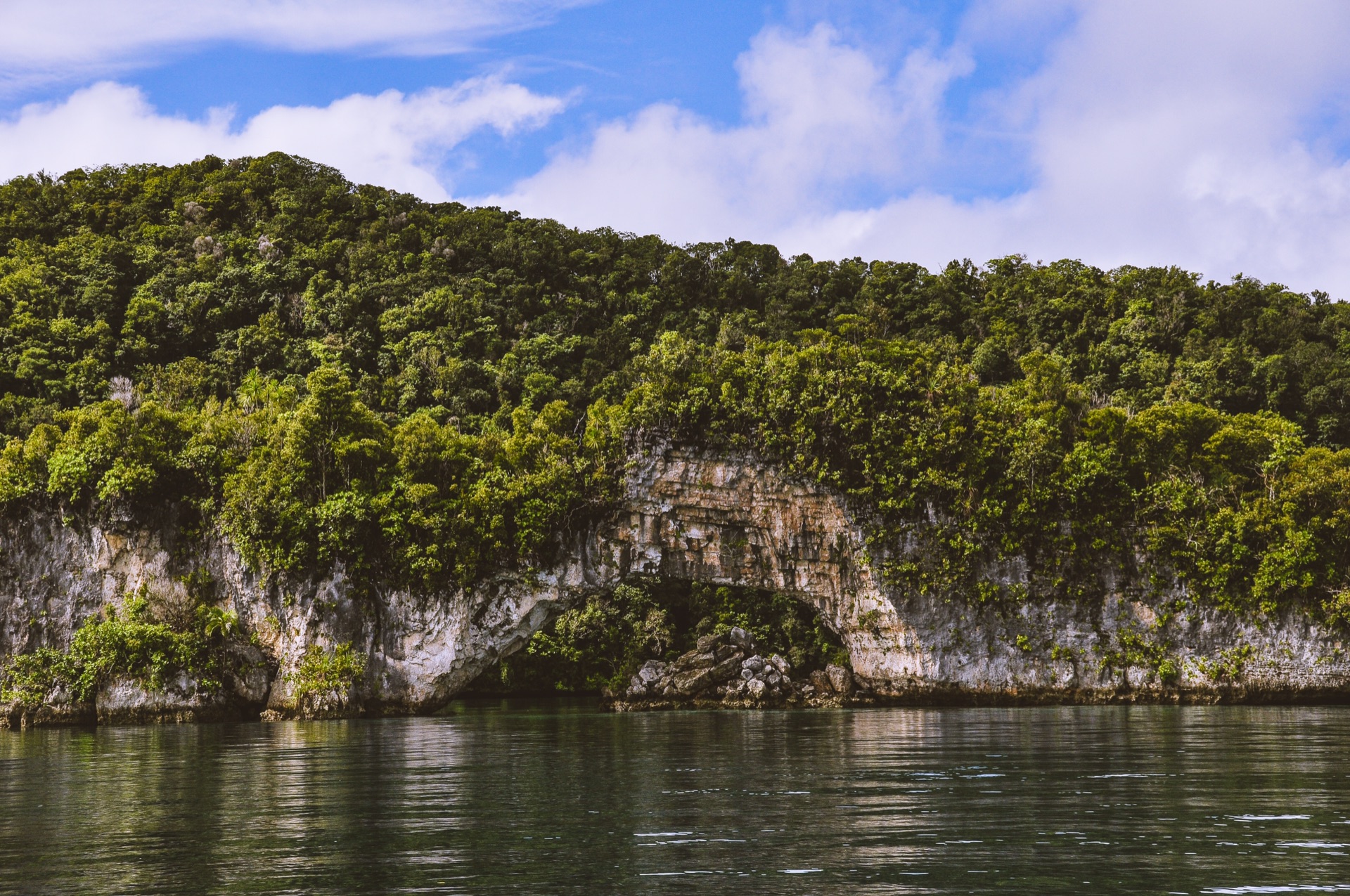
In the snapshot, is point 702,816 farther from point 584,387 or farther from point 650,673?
point 584,387

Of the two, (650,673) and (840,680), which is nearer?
(840,680)

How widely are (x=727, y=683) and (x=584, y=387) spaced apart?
20582mm

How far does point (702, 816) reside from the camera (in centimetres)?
1194

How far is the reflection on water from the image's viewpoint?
339 inches

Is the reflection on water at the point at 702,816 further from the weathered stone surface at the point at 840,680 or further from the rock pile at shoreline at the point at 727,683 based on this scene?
the rock pile at shoreline at the point at 727,683

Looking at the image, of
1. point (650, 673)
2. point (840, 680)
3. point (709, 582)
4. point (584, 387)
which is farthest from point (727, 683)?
point (584, 387)

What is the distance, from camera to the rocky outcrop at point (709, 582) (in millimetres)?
39531

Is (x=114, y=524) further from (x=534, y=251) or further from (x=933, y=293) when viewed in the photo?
(x=933, y=293)

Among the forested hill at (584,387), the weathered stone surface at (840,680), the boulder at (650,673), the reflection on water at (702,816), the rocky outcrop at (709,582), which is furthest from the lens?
the boulder at (650,673)

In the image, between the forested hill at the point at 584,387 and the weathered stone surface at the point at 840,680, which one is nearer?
the forested hill at the point at 584,387

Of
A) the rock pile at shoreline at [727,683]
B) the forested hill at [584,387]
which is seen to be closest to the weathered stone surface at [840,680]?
the rock pile at shoreline at [727,683]

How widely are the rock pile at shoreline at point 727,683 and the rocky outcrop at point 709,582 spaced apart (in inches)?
70.5

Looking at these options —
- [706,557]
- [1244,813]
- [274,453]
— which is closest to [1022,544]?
[706,557]

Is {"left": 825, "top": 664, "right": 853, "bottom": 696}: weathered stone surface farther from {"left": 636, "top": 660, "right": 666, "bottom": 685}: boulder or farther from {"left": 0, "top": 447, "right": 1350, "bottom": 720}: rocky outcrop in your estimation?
{"left": 636, "top": 660, "right": 666, "bottom": 685}: boulder
